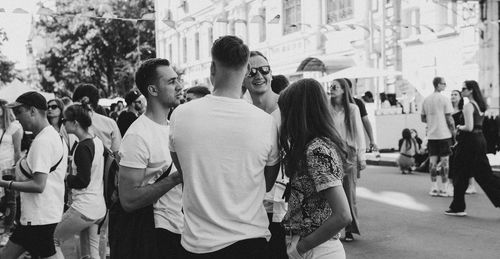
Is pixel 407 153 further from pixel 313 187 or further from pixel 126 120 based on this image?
pixel 313 187

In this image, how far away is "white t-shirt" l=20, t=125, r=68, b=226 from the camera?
16.4 feet

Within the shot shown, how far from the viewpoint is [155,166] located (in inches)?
147

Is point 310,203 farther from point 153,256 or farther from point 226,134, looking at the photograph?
point 153,256

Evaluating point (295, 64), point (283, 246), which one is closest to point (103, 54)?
point (295, 64)

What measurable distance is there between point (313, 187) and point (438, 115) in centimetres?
911

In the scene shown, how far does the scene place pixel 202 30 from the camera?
42.5 metres

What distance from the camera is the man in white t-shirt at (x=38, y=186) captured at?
16.3ft

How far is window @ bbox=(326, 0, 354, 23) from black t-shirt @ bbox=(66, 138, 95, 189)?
78.9 feet

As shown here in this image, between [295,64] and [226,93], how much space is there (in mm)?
29162

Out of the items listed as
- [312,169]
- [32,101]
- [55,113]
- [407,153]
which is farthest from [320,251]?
[407,153]

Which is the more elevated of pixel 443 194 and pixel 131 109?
pixel 131 109

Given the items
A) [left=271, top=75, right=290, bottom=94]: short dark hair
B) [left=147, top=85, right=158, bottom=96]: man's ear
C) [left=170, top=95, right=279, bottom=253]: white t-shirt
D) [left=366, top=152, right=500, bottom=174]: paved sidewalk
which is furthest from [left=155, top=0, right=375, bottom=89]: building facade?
[left=170, top=95, right=279, bottom=253]: white t-shirt

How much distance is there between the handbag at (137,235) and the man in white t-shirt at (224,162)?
1.87ft

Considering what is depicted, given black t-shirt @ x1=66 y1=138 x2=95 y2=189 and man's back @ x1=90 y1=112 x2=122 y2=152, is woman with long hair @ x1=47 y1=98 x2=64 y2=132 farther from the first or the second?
black t-shirt @ x1=66 y1=138 x2=95 y2=189
